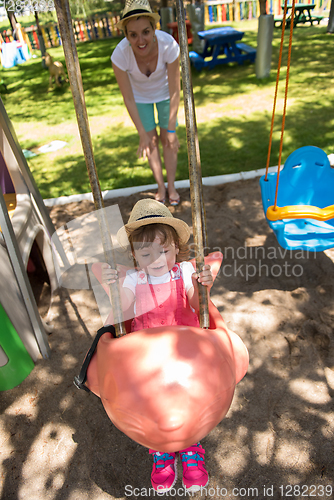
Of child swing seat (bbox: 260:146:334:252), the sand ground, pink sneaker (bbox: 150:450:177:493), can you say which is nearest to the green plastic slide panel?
the sand ground

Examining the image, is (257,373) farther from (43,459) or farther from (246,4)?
(246,4)

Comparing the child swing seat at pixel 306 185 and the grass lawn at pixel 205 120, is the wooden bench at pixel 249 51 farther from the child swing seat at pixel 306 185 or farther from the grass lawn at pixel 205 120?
the child swing seat at pixel 306 185

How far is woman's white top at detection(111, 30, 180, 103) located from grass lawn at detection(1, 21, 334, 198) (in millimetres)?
1213

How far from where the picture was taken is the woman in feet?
9.31

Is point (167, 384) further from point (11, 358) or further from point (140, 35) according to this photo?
point (140, 35)

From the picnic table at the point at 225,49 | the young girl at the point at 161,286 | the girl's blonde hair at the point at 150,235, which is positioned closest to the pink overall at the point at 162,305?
the young girl at the point at 161,286

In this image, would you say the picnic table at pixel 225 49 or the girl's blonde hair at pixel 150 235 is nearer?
the girl's blonde hair at pixel 150 235

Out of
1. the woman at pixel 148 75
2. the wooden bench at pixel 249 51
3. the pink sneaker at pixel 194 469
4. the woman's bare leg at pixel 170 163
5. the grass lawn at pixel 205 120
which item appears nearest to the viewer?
the pink sneaker at pixel 194 469

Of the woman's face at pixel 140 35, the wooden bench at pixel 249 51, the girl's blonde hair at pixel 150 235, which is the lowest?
the wooden bench at pixel 249 51

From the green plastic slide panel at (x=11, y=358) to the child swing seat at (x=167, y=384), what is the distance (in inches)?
39.9

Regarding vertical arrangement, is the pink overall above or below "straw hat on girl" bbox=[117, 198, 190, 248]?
below

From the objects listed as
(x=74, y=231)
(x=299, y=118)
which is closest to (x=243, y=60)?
(x=299, y=118)

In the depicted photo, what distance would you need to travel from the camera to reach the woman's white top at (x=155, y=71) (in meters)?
3.07

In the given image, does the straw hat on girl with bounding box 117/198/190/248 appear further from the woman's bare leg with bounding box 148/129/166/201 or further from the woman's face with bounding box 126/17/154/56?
the woman's bare leg with bounding box 148/129/166/201
